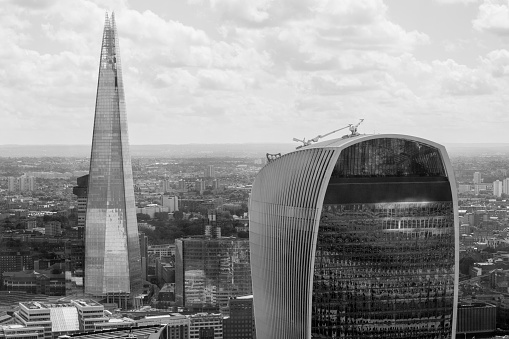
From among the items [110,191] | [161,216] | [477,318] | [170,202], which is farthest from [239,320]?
[170,202]

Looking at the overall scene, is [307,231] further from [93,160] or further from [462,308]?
[93,160]

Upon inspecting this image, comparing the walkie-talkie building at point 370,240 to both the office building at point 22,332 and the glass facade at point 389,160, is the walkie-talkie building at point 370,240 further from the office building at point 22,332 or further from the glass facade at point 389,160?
the office building at point 22,332

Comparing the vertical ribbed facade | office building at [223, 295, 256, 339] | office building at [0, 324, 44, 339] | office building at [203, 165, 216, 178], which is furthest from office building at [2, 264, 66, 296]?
the vertical ribbed facade

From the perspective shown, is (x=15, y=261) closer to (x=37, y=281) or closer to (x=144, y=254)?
(x=37, y=281)

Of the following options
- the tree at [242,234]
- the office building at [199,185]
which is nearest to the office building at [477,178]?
the tree at [242,234]

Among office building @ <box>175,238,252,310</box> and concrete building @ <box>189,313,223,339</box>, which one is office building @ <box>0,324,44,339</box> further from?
office building @ <box>175,238,252,310</box>
